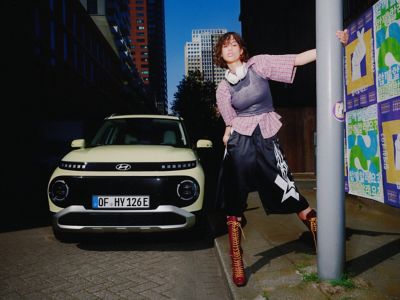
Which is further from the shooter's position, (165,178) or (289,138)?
(289,138)

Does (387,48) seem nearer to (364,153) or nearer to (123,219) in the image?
(364,153)

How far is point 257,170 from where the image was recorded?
115 inches

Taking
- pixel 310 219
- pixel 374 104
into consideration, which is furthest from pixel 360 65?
pixel 310 219

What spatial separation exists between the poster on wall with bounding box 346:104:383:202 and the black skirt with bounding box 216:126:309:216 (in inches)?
30.2

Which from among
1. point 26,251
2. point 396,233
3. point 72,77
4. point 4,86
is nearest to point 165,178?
point 26,251

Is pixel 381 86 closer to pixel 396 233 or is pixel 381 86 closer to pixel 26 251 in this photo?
pixel 396 233

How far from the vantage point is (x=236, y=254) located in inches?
114

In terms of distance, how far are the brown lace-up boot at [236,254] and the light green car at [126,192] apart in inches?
45.2

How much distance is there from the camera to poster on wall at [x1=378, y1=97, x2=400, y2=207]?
284 cm

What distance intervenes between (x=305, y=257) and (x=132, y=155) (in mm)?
2089

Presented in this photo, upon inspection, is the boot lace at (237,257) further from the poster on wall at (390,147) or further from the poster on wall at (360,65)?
the poster on wall at (360,65)

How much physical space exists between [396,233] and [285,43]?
12016 mm

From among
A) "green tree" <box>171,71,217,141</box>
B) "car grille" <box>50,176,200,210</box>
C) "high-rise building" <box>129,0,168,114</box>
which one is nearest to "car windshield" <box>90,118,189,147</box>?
"car grille" <box>50,176,200,210</box>

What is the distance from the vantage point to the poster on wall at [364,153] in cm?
318
